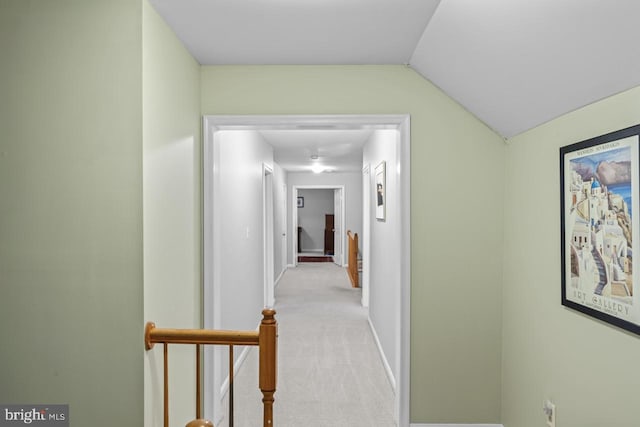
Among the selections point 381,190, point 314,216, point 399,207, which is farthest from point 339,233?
point 399,207

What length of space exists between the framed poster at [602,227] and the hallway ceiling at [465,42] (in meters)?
0.22

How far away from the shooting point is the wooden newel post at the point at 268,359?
1698 mm

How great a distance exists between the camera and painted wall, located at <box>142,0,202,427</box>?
6.19 ft

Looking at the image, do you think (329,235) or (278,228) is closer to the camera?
(278,228)

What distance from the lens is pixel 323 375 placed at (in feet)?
12.0

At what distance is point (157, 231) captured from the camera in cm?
198

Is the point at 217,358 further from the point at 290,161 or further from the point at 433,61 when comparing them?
the point at 290,161

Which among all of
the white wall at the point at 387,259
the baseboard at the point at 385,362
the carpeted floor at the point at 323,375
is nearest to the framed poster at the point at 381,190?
the white wall at the point at 387,259

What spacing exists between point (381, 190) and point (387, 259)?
737mm

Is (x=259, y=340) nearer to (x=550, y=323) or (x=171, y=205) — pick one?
(x=171, y=205)

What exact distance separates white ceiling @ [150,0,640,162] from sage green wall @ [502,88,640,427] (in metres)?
0.11

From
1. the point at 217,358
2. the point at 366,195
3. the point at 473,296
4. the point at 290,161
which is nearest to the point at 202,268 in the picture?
the point at 217,358

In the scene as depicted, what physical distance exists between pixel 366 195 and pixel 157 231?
4.12 meters

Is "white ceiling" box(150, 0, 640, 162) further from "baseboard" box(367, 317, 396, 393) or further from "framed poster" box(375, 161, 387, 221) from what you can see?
"baseboard" box(367, 317, 396, 393)
